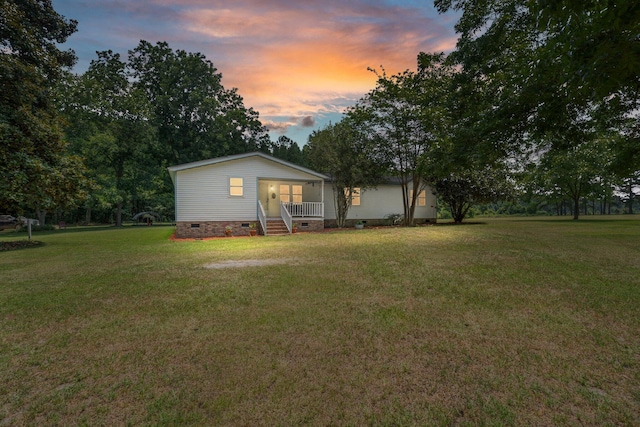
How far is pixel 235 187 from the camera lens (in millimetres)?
16438

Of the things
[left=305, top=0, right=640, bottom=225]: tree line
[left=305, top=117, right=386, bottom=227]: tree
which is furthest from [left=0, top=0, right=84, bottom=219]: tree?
[left=305, top=0, right=640, bottom=225]: tree line

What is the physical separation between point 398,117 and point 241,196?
11.4 m

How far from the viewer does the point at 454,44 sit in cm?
1445

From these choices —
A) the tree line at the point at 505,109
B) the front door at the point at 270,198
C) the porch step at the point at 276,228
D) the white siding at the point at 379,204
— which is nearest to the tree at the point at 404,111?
the tree line at the point at 505,109

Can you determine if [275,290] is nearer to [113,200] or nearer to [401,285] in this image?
[401,285]

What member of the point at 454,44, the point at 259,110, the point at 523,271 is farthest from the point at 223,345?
the point at 259,110

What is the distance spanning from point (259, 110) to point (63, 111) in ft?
70.1

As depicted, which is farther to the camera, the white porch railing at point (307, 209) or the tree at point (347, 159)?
the tree at point (347, 159)

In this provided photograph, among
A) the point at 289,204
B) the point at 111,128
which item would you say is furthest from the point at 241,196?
the point at 111,128

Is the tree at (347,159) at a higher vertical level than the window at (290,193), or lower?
higher

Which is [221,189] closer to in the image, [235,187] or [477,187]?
[235,187]

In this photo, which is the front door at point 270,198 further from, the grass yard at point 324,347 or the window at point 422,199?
the window at point 422,199

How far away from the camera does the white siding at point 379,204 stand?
21.4 metres

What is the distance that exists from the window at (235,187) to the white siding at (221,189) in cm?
18
